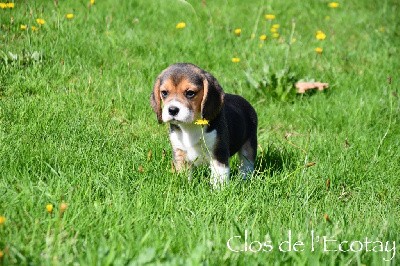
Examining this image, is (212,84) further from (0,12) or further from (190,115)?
(0,12)

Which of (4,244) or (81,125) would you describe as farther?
(81,125)

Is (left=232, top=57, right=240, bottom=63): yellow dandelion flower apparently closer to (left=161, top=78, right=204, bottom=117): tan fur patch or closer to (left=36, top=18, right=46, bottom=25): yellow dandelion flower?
(left=36, top=18, right=46, bottom=25): yellow dandelion flower

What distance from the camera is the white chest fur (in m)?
4.55

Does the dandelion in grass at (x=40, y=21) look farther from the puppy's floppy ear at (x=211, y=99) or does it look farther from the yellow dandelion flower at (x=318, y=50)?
the yellow dandelion flower at (x=318, y=50)

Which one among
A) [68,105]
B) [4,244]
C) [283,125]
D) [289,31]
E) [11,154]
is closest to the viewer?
[4,244]

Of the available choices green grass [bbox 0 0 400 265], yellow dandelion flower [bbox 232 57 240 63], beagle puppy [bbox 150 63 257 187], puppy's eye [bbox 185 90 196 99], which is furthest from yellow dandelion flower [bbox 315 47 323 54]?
puppy's eye [bbox 185 90 196 99]

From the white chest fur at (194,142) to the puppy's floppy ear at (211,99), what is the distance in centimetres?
15

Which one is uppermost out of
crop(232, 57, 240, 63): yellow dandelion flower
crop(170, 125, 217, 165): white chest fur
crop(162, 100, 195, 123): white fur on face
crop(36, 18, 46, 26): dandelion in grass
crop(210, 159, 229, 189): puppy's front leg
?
crop(162, 100, 195, 123): white fur on face

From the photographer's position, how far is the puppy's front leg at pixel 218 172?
14.4 feet

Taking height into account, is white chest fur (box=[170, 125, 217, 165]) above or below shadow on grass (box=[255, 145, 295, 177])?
above

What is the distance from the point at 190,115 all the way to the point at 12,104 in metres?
1.78

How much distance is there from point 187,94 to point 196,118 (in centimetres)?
21

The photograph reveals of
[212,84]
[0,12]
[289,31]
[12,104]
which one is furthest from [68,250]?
[289,31]

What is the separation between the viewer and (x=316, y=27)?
28.8ft
